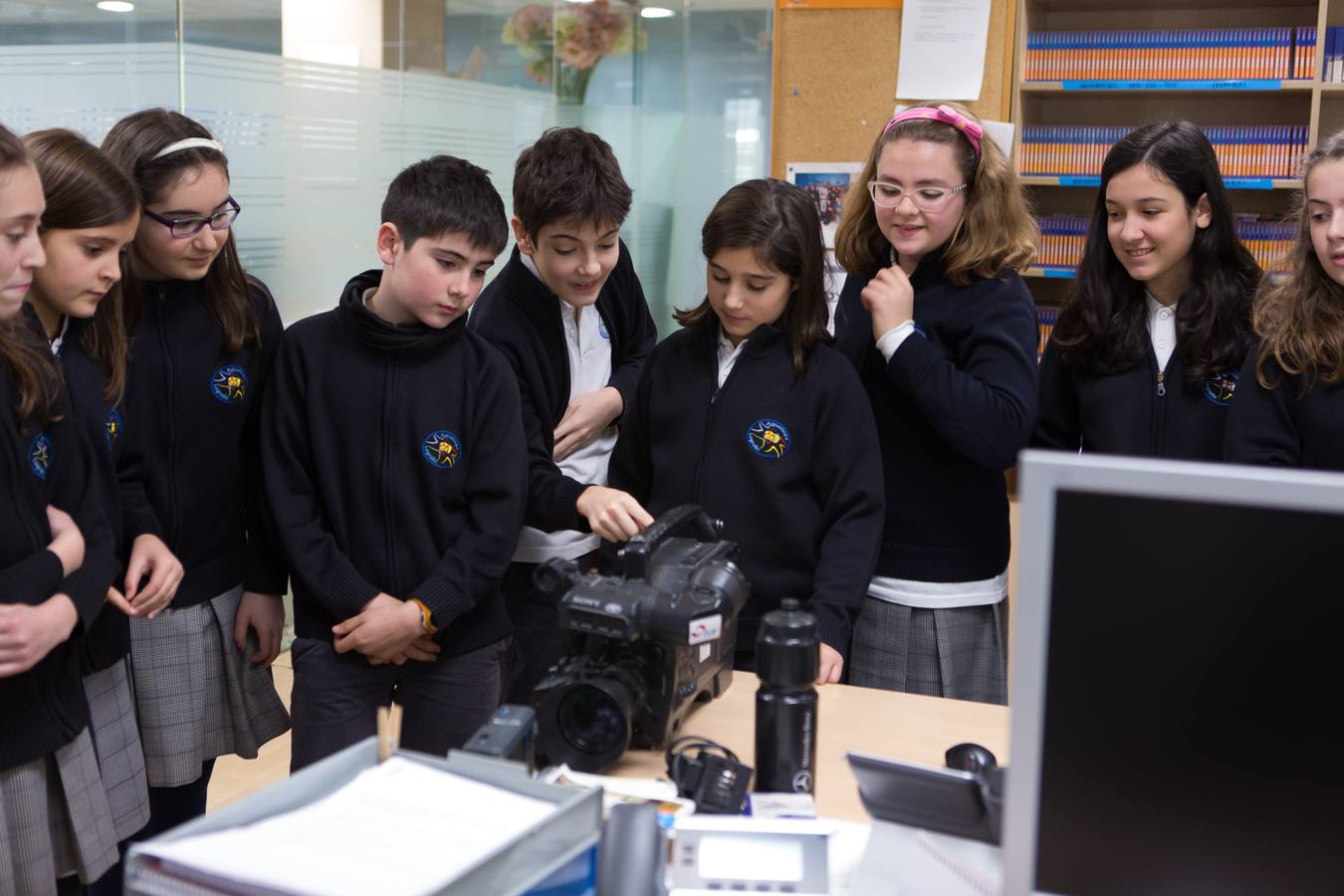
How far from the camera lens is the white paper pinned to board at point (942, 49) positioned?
395 centimetres

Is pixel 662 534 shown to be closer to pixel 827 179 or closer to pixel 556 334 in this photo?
pixel 556 334

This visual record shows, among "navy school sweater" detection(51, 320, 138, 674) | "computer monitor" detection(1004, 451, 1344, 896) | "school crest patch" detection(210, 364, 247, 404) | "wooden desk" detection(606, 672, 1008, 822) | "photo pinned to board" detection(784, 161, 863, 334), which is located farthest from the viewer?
"photo pinned to board" detection(784, 161, 863, 334)

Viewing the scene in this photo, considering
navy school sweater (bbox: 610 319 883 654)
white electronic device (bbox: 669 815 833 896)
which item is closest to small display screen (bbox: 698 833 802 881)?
white electronic device (bbox: 669 815 833 896)

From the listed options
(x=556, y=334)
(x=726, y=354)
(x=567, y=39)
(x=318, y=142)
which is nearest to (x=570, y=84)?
(x=567, y=39)

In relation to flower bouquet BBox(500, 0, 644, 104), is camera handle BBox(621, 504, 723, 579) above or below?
below

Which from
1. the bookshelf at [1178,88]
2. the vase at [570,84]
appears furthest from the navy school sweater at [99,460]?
the bookshelf at [1178,88]

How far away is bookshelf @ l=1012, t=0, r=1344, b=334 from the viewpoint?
390cm

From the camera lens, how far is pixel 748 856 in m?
1.08

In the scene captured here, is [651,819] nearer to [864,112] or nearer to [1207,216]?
[1207,216]

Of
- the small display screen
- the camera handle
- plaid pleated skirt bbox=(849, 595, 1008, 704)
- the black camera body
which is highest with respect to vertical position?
the camera handle

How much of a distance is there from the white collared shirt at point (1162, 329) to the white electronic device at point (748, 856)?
1.15 m

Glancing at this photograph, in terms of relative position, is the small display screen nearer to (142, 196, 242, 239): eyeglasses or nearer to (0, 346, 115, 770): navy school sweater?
(0, 346, 115, 770): navy school sweater

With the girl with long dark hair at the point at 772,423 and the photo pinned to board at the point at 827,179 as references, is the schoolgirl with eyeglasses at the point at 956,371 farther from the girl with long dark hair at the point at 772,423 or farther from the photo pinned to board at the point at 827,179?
the photo pinned to board at the point at 827,179

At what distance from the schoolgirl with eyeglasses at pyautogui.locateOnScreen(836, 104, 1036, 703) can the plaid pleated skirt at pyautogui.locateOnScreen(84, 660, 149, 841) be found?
1.03 meters
